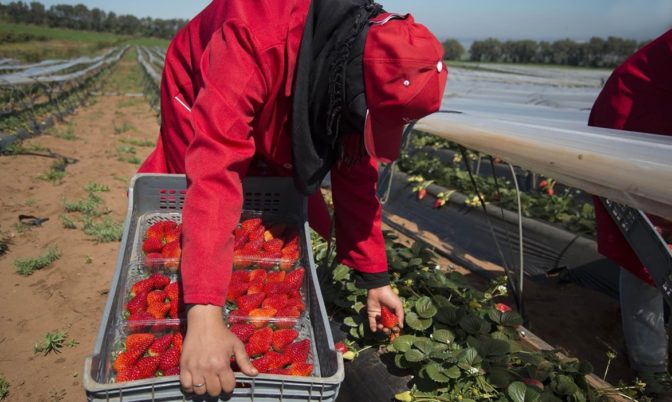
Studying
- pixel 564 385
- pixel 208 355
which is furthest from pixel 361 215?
pixel 564 385

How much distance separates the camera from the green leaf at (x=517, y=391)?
1.66m

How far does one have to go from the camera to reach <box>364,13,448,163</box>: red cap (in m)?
1.12

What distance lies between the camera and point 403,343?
194 centimetres

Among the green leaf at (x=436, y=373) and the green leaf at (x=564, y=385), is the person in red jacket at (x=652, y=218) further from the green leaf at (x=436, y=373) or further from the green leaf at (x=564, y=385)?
the green leaf at (x=436, y=373)

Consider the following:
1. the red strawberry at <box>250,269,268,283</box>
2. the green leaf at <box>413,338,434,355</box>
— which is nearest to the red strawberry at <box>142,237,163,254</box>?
the red strawberry at <box>250,269,268,283</box>

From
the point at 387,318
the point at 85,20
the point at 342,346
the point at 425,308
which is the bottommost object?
the point at 342,346

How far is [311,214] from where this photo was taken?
81.7 inches

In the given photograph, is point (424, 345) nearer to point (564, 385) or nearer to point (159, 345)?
A: point (564, 385)

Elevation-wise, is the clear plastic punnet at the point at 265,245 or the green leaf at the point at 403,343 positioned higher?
the clear plastic punnet at the point at 265,245

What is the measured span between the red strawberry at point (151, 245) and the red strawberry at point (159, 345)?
0.40 m

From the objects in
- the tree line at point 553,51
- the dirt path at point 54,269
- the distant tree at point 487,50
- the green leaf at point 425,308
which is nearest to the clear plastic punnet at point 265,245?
the green leaf at point 425,308

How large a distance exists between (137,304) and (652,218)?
2367 millimetres

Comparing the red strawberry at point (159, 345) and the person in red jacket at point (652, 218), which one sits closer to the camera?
the red strawberry at point (159, 345)

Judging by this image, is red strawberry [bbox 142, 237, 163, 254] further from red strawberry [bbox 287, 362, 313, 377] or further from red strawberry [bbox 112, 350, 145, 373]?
red strawberry [bbox 287, 362, 313, 377]
